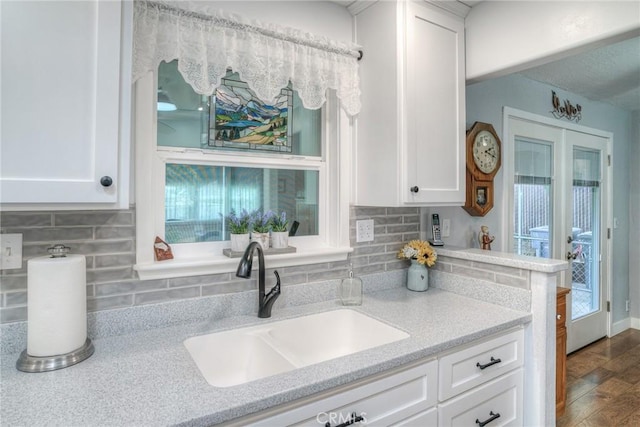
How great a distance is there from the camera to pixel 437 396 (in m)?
1.34

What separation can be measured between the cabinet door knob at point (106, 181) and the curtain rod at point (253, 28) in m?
0.76

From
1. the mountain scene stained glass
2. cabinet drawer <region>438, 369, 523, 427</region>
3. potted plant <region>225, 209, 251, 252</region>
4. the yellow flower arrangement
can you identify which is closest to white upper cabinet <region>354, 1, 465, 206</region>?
the yellow flower arrangement

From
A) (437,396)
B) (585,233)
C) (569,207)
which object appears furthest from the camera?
(585,233)

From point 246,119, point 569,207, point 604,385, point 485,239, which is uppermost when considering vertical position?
point 246,119

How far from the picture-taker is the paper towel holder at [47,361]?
109cm

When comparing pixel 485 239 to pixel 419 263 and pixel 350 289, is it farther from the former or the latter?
pixel 350 289

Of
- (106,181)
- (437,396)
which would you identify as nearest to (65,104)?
(106,181)

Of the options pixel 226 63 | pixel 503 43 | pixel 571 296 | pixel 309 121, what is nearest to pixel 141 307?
pixel 226 63

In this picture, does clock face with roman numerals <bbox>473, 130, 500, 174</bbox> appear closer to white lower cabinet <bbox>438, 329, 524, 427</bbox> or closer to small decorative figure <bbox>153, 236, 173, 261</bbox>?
white lower cabinet <bbox>438, 329, 524, 427</bbox>

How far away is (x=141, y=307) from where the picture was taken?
1.42 metres

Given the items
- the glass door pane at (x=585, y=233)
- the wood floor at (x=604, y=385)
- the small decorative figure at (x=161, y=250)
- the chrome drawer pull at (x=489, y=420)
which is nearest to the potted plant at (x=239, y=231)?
the small decorative figure at (x=161, y=250)

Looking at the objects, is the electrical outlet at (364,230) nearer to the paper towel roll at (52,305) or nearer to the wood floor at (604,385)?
the paper towel roll at (52,305)

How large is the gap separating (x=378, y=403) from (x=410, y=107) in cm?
125

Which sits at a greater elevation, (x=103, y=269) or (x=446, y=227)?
(x=446, y=227)
